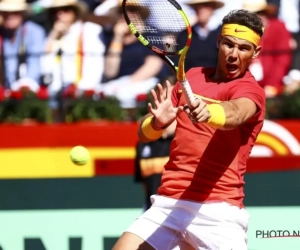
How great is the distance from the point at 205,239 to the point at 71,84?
4918 mm

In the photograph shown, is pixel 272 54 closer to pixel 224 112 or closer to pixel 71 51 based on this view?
pixel 71 51

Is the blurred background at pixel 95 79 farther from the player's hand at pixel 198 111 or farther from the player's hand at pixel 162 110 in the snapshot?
the player's hand at pixel 198 111

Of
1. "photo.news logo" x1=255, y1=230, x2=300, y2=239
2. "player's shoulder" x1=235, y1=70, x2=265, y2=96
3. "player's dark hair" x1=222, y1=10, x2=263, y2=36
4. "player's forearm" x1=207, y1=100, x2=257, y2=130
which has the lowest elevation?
"photo.news logo" x1=255, y1=230, x2=300, y2=239

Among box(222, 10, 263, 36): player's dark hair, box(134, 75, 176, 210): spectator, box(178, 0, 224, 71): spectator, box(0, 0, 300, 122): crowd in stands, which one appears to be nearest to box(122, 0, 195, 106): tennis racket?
box(222, 10, 263, 36): player's dark hair

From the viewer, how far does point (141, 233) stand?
4.83 metres

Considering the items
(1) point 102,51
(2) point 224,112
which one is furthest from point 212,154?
(1) point 102,51

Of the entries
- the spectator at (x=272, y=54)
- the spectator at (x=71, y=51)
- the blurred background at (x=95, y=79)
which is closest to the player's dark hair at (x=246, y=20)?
the blurred background at (x=95, y=79)

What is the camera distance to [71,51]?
9.48m

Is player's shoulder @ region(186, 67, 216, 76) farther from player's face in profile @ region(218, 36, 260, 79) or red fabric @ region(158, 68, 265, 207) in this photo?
player's face in profile @ region(218, 36, 260, 79)

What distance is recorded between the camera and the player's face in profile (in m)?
4.67

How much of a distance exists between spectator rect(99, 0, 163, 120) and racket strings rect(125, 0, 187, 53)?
11.8 ft

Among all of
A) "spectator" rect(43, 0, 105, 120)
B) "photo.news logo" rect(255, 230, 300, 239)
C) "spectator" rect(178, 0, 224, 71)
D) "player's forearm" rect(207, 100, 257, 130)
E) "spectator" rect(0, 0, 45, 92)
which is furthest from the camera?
"spectator" rect(0, 0, 45, 92)

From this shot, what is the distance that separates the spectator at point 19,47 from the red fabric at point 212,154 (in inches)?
192

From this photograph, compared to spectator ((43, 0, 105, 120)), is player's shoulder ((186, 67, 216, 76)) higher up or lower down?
higher up
